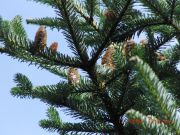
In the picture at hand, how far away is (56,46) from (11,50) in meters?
0.33

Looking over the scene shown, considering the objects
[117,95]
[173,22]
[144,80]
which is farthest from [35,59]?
[144,80]

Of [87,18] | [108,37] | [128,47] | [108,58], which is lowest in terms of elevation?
[108,58]

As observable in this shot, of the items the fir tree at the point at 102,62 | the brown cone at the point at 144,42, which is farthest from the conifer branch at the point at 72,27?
the brown cone at the point at 144,42

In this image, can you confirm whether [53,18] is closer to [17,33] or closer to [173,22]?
[17,33]

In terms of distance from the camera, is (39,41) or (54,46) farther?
(54,46)

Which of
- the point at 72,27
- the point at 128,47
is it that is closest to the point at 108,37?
the point at 72,27

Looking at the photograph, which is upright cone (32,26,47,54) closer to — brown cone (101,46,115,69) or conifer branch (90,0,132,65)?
conifer branch (90,0,132,65)

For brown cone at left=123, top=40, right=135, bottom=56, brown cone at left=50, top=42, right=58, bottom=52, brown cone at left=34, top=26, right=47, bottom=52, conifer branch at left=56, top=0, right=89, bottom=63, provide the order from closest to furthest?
1. conifer branch at left=56, top=0, right=89, bottom=63
2. brown cone at left=34, top=26, right=47, bottom=52
3. brown cone at left=50, top=42, right=58, bottom=52
4. brown cone at left=123, top=40, right=135, bottom=56

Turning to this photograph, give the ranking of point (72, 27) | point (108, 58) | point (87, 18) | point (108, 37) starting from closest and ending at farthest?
point (72, 27) < point (108, 37) < point (108, 58) < point (87, 18)

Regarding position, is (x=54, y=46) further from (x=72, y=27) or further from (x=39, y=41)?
(x=72, y=27)

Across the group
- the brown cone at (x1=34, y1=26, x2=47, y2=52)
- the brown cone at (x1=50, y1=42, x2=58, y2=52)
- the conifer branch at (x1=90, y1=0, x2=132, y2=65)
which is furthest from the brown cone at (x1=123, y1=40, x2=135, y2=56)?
the brown cone at (x1=34, y1=26, x2=47, y2=52)

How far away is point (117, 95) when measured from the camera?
10.9ft

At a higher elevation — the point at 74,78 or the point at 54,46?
the point at 54,46

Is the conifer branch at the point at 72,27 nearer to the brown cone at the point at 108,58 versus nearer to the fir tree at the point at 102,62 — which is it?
the fir tree at the point at 102,62
